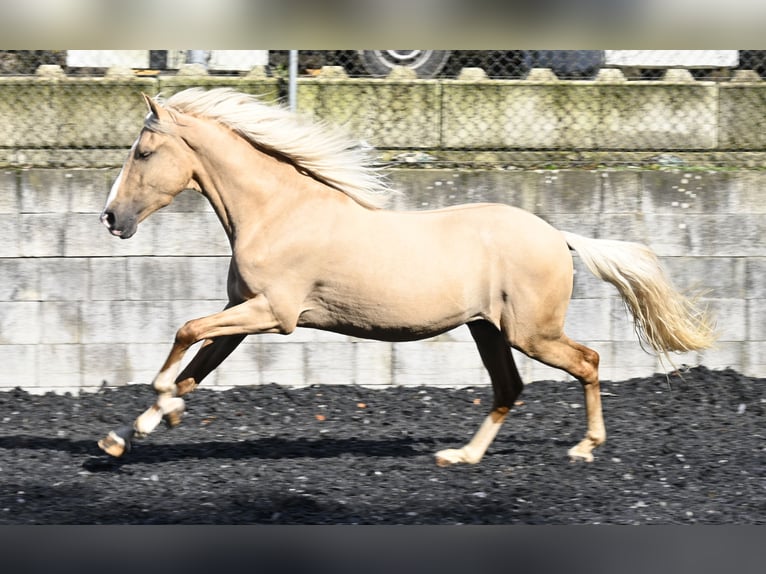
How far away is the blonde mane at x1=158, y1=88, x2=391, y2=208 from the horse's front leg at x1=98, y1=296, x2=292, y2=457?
72 cm

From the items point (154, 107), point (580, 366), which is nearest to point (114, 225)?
point (154, 107)

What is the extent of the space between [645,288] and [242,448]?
7.67ft

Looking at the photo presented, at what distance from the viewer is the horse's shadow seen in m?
5.39

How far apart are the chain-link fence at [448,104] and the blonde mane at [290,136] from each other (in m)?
2.47

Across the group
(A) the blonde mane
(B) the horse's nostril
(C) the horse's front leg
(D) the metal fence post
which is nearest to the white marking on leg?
(C) the horse's front leg

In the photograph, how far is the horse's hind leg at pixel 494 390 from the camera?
5.16 m

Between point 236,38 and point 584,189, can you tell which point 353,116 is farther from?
point 236,38

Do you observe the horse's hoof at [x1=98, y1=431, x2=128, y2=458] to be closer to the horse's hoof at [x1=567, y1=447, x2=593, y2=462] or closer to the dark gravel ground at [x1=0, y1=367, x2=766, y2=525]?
the dark gravel ground at [x1=0, y1=367, x2=766, y2=525]

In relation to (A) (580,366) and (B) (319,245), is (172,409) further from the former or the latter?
(A) (580,366)

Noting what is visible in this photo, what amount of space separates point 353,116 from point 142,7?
6.66m

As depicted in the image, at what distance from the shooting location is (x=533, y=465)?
5184mm

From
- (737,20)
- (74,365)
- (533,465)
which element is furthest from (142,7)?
(74,365)

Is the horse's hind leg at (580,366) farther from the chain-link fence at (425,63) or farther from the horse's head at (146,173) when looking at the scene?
the chain-link fence at (425,63)

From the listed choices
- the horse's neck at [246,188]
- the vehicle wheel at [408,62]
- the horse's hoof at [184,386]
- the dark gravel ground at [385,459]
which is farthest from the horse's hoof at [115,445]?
the vehicle wheel at [408,62]
